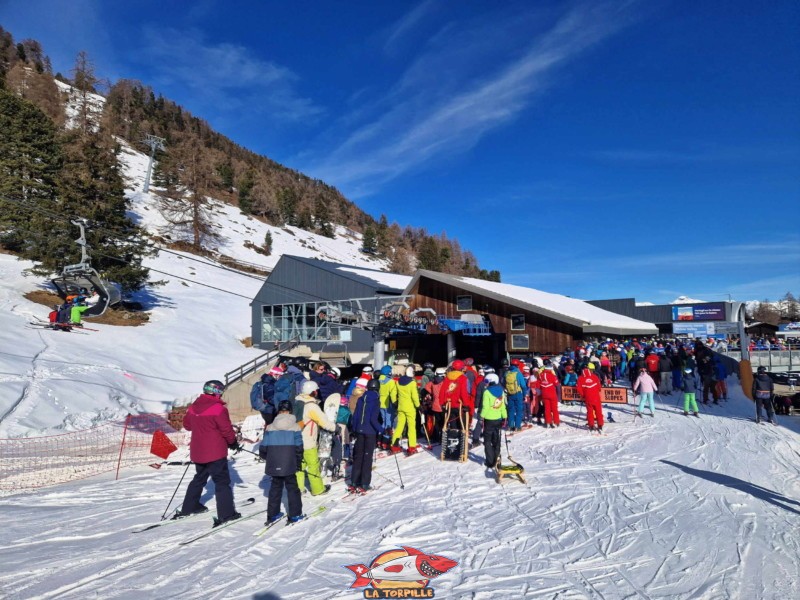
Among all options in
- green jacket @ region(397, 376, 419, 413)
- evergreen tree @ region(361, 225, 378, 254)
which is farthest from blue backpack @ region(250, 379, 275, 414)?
evergreen tree @ region(361, 225, 378, 254)

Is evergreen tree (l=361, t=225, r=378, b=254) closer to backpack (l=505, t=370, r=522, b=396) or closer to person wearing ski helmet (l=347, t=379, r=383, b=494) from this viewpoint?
backpack (l=505, t=370, r=522, b=396)

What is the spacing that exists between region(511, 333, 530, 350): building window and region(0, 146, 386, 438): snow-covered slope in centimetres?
1461

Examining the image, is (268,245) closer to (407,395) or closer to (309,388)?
(407,395)

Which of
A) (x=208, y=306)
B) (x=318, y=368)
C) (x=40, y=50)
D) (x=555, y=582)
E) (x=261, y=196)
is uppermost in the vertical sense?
(x=40, y=50)

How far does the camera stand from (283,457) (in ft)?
18.6

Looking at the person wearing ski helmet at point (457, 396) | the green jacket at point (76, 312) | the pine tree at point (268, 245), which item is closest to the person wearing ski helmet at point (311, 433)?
the person wearing ski helmet at point (457, 396)

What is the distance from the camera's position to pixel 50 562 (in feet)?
15.9

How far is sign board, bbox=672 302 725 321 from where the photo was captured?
2040 inches

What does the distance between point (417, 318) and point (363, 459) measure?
623 inches

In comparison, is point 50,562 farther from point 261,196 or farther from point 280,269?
point 261,196

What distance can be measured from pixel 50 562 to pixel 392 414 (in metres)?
6.02

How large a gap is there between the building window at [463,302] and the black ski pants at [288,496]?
60.4 feet

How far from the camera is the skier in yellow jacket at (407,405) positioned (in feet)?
30.0

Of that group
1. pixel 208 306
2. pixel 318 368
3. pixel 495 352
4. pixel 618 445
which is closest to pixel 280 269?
pixel 208 306
